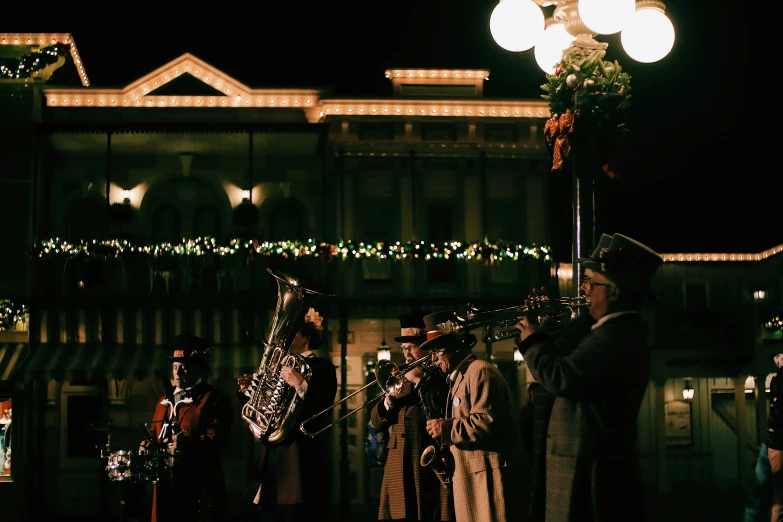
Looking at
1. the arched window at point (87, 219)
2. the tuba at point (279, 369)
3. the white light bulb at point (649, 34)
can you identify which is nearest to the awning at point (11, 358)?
the arched window at point (87, 219)

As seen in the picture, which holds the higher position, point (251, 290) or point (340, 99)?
point (340, 99)

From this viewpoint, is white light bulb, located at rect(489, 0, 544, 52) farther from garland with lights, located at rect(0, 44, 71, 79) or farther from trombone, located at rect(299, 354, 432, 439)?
garland with lights, located at rect(0, 44, 71, 79)

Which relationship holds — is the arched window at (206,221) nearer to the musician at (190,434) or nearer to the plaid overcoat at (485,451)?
the musician at (190,434)

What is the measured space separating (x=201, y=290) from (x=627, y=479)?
604 inches

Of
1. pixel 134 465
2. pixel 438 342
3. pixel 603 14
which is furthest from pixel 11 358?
pixel 603 14

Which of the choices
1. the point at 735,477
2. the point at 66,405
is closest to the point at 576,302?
the point at 66,405

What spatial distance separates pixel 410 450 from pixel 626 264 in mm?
3743

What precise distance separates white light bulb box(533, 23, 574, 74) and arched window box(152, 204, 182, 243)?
14.3 meters

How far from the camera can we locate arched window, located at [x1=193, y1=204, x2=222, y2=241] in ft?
71.9

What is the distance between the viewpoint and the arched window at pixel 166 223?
21.8m

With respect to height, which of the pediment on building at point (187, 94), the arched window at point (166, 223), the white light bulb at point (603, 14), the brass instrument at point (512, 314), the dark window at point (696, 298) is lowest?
the brass instrument at point (512, 314)

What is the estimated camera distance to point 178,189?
21.9 meters

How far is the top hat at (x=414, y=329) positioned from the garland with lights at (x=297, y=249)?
402 inches

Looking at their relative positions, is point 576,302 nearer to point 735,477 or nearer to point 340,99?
point 340,99
